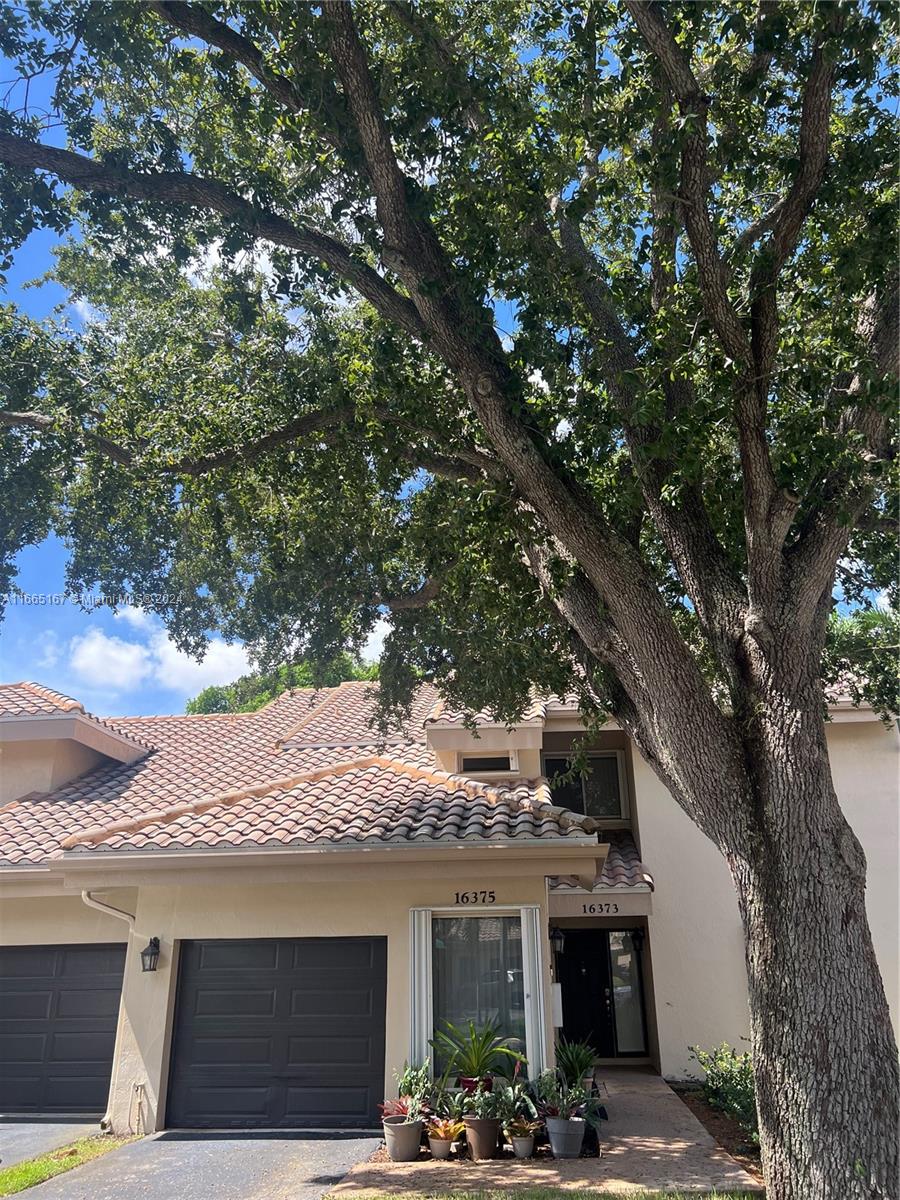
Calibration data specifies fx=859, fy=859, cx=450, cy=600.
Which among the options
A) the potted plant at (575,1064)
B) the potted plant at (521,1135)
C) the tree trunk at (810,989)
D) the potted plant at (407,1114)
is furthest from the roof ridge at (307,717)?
the tree trunk at (810,989)

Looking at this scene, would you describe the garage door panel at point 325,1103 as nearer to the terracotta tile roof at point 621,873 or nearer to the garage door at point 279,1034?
the garage door at point 279,1034

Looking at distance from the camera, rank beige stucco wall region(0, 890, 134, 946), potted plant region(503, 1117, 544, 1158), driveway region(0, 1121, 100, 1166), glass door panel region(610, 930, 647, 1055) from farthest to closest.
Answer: glass door panel region(610, 930, 647, 1055) < beige stucco wall region(0, 890, 134, 946) < driveway region(0, 1121, 100, 1166) < potted plant region(503, 1117, 544, 1158)

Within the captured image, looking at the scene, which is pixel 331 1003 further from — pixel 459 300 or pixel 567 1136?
pixel 459 300

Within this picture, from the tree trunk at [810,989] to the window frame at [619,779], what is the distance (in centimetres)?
1163

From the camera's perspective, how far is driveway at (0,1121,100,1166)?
10.1 m

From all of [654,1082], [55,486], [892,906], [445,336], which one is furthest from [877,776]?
[55,486]

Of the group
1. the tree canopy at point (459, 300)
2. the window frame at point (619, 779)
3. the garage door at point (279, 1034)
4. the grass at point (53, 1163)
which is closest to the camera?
the tree canopy at point (459, 300)

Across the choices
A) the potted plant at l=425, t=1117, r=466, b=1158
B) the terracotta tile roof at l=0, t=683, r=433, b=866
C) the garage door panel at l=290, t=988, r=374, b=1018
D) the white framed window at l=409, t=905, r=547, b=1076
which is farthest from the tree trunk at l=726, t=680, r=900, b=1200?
the terracotta tile roof at l=0, t=683, r=433, b=866

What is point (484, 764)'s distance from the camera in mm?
15781

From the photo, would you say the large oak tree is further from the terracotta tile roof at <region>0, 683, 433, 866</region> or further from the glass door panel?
the glass door panel

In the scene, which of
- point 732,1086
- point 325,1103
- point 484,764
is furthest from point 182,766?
point 732,1086

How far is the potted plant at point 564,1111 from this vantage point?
30.9 ft

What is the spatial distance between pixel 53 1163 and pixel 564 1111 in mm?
5713

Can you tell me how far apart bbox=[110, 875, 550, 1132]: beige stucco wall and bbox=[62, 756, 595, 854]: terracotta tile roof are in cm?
78
